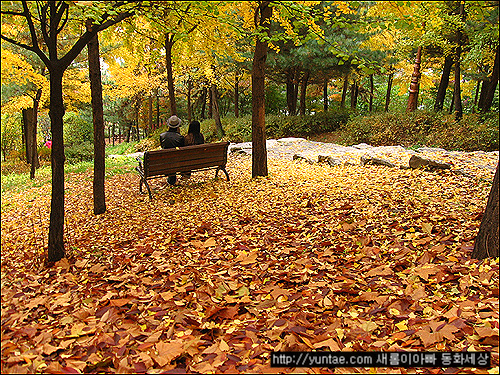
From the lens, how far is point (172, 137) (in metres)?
7.62

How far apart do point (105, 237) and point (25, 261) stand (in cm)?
126

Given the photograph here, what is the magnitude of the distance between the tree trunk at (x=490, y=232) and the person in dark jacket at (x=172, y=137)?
5999 millimetres

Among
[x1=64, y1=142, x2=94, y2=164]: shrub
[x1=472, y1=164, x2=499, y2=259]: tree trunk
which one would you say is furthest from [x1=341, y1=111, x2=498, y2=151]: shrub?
[x1=64, y1=142, x2=94, y2=164]: shrub

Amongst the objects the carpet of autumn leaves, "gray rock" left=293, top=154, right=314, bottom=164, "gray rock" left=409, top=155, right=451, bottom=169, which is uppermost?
"gray rock" left=293, top=154, right=314, bottom=164

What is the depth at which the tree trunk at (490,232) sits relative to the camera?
2.88 metres

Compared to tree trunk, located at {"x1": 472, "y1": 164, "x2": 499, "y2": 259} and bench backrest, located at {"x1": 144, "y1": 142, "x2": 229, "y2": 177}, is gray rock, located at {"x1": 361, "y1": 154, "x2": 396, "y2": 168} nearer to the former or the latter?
bench backrest, located at {"x1": 144, "y1": 142, "x2": 229, "y2": 177}

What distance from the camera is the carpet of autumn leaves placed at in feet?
7.28

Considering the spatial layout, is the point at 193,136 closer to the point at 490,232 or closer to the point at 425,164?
the point at 425,164

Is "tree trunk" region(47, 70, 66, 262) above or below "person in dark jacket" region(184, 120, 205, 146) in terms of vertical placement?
below

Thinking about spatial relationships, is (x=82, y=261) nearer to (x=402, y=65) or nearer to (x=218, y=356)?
(x=218, y=356)

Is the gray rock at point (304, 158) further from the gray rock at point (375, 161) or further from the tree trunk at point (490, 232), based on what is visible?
the tree trunk at point (490, 232)

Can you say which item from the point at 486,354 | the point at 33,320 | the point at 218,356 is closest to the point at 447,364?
the point at 486,354

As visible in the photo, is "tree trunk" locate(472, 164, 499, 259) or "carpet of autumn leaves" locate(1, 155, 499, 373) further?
"tree trunk" locate(472, 164, 499, 259)

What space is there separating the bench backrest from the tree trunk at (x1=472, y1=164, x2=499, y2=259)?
209 inches
